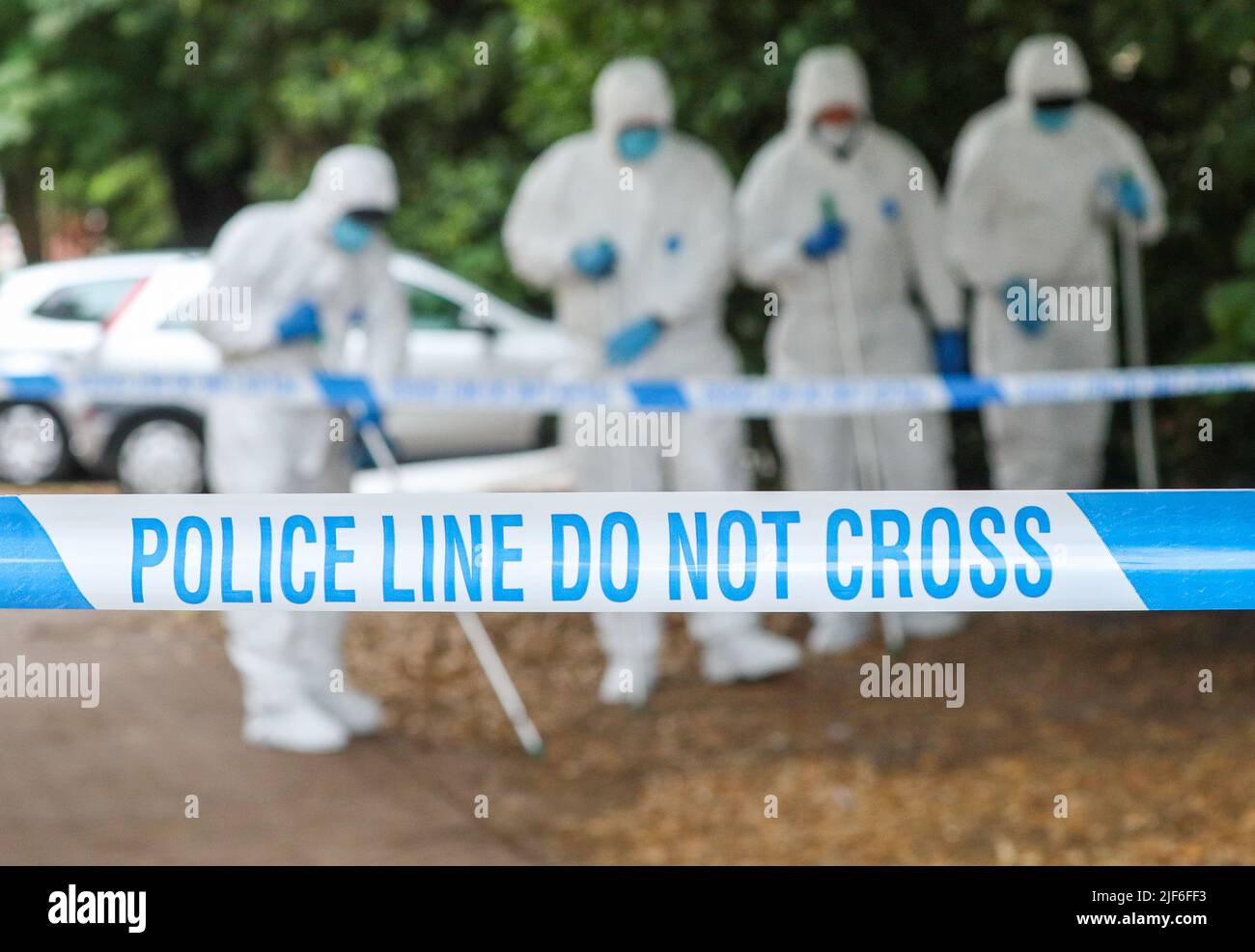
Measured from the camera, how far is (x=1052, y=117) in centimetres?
759

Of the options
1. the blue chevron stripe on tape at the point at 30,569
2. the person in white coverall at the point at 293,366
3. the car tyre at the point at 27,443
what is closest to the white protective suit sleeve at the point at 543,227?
the person in white coverall at the point at 293,366

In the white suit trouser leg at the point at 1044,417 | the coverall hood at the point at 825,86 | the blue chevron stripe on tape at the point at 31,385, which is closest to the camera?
the coverall hood at the point at 825,86

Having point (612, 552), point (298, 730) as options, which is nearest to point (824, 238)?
point (298, 730)

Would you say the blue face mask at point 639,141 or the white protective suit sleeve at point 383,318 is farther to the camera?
the blue face mask at point 639,141

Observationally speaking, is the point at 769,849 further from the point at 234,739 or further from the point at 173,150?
the point at 173,150

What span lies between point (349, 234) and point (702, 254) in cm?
132

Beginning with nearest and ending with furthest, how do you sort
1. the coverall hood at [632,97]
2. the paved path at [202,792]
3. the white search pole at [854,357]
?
the paved path at [202,792]
the coverall hood at [632,97]
the white search pole at [854,357]

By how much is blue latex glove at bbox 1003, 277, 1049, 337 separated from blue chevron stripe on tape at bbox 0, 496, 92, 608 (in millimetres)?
5339

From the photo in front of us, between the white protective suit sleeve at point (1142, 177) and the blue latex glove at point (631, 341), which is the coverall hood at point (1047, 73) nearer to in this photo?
the white protective suit sleeve at point (1142, 177)

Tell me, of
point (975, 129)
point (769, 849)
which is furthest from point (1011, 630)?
point (769, 849)

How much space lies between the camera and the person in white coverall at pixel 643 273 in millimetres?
6875

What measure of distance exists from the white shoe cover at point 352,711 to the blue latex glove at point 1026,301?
9.78 ft
